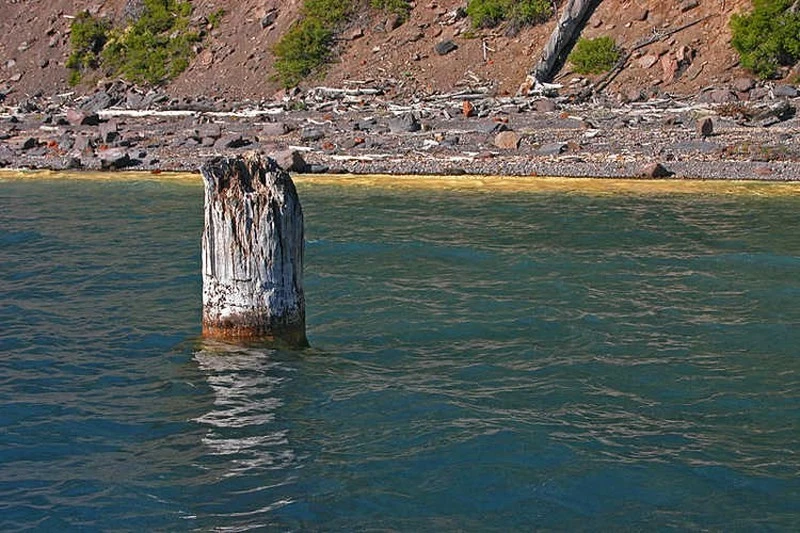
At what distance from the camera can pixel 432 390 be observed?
827 cm

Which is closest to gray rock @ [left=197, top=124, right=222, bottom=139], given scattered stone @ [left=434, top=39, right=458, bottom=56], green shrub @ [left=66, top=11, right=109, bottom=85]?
scattered stone @ [left=434, top=39, right=458, bottom=56]

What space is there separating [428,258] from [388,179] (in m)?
7.24

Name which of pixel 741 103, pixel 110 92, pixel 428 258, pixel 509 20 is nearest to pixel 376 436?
pixel 428 258

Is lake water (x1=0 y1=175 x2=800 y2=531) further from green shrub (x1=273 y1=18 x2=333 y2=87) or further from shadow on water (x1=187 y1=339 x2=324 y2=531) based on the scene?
green shrub (x1=273 y1=18 x2=333 y2=87)

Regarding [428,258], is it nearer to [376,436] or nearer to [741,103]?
[376,436]

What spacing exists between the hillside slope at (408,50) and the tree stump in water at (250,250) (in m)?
19.5

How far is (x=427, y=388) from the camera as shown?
8.33m

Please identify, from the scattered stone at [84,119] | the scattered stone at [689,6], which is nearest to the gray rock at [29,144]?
the scattered stone at [84,119]

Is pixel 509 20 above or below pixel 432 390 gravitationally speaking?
above

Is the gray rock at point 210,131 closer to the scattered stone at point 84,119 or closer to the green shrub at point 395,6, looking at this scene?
the scattered stone at point 84,119

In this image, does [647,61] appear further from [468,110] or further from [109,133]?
[109,133]

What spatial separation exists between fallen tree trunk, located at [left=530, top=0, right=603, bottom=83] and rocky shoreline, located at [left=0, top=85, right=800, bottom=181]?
2121 mm

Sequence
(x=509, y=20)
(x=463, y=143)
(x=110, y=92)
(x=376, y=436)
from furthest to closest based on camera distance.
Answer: (x=110, y=92), (x=509, y=20), (x=463, y=143), (x=376, y=436)

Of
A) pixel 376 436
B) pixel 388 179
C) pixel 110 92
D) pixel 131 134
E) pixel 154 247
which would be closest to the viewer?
pixel 376 436
